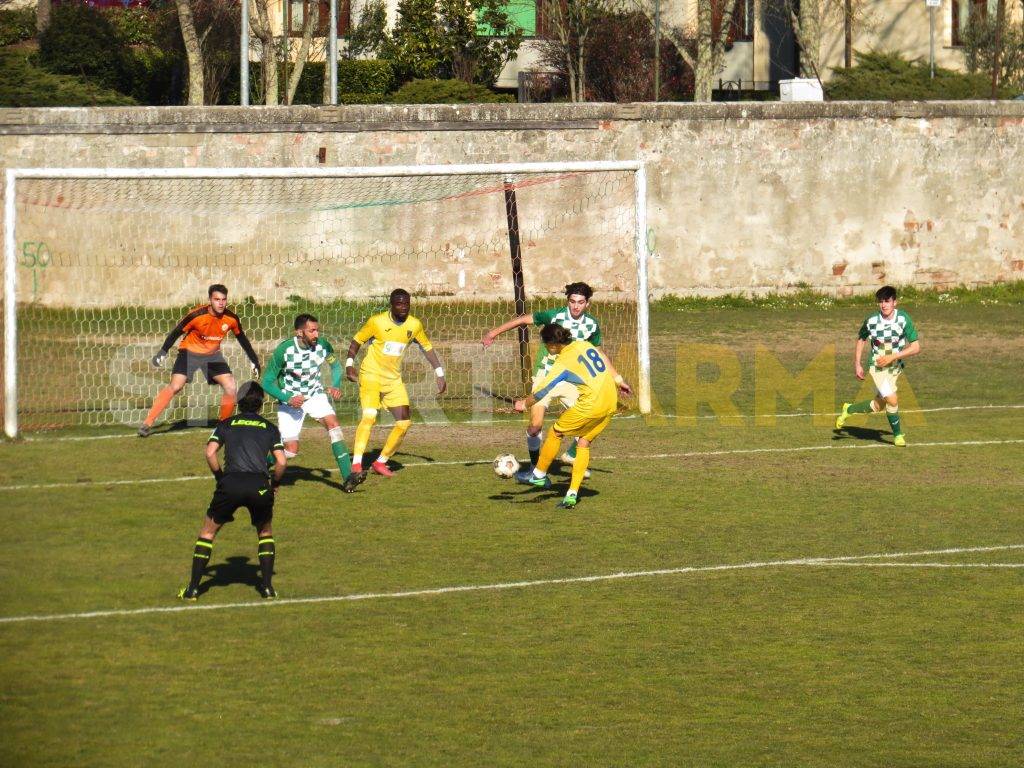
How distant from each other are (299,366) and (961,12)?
44747 millimetres

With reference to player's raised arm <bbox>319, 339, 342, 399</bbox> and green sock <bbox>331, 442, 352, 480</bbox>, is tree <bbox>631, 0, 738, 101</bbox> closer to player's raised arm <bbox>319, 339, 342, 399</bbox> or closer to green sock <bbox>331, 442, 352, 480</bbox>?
player's raised arm <bbox>319, 339, 342, 399</bbox>

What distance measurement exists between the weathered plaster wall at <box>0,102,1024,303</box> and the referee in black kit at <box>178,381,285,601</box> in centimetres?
1882

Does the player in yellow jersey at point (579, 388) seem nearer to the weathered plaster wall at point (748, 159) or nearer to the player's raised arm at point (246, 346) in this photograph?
the player's raised arm at point (246, 346)

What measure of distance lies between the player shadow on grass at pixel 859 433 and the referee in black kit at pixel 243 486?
29.4 ft

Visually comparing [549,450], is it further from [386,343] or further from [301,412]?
[301,412]

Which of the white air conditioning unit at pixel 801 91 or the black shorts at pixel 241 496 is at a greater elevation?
the white air conditioning unit at pixel 801 91

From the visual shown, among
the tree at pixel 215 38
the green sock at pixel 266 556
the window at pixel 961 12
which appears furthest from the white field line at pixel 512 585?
the window at pixel 961 12

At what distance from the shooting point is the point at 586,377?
13289 millimetres

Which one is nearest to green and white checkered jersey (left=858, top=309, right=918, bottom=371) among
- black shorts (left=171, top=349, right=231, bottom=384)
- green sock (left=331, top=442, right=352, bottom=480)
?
green sock (left=331, top=442, right=352, bottom=480)

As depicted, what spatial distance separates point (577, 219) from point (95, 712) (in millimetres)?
22675

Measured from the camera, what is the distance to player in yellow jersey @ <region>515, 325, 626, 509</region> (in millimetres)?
13258

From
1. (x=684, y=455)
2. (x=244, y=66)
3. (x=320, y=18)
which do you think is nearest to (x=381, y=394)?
(x=684, y=455)

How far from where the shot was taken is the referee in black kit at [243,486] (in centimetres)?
1048

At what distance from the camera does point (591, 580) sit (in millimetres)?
11258
